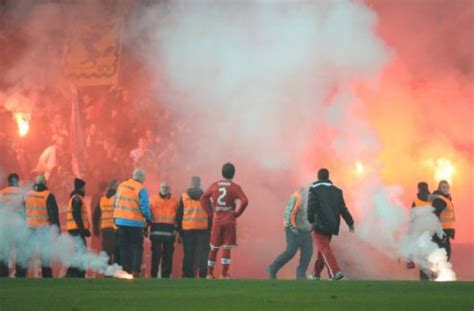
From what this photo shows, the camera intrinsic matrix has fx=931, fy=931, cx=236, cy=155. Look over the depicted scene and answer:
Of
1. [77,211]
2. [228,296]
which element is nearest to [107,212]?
[77,211]

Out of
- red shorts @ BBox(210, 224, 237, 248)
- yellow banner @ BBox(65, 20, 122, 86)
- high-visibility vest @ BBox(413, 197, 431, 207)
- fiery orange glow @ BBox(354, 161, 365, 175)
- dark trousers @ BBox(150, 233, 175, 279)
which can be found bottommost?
dark trousers @ BBox(150, 233, 175, 279)

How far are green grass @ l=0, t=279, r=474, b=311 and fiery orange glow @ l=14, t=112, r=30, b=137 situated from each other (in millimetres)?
11137

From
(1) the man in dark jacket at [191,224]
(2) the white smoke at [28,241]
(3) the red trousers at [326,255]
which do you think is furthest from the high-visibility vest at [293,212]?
(2) the white smoke at [28,241]

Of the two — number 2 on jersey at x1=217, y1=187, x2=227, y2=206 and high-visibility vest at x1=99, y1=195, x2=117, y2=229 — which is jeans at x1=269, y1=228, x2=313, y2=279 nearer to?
number 2 on jersey at x1=217, y1=187, x2=227, y2=206

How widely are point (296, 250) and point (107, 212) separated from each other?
3382 mm

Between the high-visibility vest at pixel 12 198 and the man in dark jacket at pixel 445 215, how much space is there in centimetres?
697

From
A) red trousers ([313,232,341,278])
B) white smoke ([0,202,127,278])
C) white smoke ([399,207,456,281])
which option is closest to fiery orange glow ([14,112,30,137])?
white smoke ([0,202,127,278])

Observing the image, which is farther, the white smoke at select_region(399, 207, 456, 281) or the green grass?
the white smoke at select_region(399, 207, 456, 281)

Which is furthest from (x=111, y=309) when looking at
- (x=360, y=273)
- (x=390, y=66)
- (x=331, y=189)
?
(x=390, y=66)

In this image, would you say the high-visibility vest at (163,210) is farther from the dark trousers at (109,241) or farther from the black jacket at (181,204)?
the dark trousers at (109,241)

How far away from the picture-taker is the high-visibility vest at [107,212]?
16.2m

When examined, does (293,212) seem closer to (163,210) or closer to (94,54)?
(163,210)

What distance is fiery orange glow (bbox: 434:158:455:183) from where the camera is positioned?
22.9 meters

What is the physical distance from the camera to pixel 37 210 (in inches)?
609
